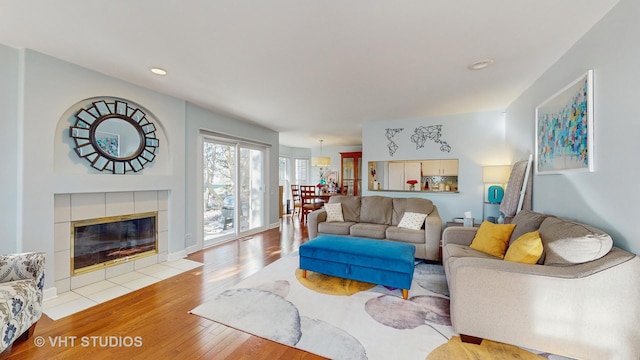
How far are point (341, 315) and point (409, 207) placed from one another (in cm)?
235

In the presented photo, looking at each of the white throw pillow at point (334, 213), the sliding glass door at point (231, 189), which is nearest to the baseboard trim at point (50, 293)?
the sliding glass door at point (231, 189)

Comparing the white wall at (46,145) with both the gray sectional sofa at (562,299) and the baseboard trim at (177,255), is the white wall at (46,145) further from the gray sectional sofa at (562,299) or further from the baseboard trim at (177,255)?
the gray sectional sofa at (562,299)

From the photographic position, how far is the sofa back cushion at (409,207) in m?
3.88

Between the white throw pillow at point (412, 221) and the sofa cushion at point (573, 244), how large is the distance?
174cm

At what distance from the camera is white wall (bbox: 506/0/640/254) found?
1.51m

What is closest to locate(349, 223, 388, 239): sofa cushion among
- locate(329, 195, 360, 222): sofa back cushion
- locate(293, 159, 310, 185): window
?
locate(329, 195, 360, 222): sofa back cushion

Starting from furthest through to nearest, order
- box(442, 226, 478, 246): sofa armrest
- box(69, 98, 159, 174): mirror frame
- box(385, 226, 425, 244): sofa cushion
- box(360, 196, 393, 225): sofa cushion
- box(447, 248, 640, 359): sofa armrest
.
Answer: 1. box(360, 196, 393, 225): sofa cushion
2. box(385, 226, 425, 244): sofa cushion
3. box(442, 226, 478, 246): sofa armrest
4. box(69, 98, 159, 174): mirror frame
5. box(447, 248, 640, 359): sofa armrest

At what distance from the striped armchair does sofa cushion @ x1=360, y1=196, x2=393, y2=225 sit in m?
3.77

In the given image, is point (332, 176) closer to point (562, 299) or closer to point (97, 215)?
point (97, 215)

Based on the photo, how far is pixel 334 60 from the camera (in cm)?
238

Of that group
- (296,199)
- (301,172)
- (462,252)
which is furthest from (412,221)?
(301,172)

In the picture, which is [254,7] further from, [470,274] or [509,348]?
[509,348]

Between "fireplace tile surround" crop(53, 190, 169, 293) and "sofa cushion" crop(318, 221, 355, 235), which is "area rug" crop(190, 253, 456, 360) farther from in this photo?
"fireplace tile surround" crop(53, 190, 169, 293)

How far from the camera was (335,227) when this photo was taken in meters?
4.02
